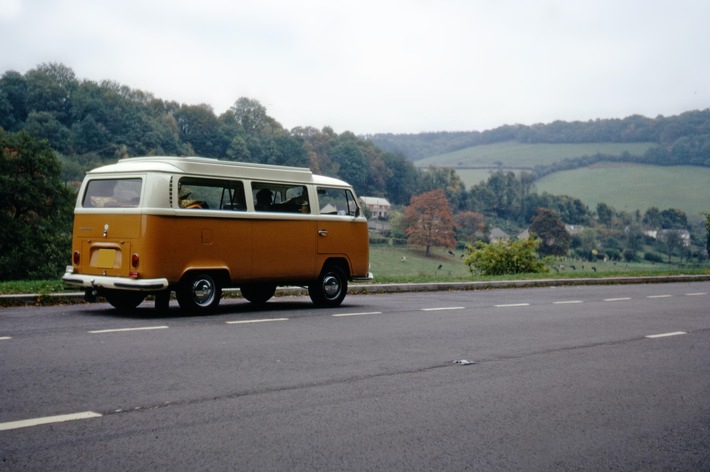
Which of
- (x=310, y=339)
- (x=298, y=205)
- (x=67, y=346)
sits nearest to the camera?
(x=67, y=346)

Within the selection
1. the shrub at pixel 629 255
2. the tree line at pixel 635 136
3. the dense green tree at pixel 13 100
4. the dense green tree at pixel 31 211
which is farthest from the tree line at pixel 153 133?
the shrub at pixel 629 255

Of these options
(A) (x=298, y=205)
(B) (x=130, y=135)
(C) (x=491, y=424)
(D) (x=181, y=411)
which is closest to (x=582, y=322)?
(A) (x=298, y=205)

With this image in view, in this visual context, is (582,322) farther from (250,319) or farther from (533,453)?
(533,453)

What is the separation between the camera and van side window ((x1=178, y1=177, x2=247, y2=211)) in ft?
38.7

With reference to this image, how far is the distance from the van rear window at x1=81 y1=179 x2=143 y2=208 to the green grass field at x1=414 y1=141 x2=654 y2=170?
15427 centimetres

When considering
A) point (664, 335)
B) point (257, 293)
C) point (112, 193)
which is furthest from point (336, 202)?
point (664, 335)

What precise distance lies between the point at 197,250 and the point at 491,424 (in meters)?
7.19

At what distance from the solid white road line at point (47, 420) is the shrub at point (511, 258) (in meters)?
29.5

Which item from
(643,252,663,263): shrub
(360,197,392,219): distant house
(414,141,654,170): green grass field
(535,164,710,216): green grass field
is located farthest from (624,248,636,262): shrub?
(414,141,654,170): green grass field

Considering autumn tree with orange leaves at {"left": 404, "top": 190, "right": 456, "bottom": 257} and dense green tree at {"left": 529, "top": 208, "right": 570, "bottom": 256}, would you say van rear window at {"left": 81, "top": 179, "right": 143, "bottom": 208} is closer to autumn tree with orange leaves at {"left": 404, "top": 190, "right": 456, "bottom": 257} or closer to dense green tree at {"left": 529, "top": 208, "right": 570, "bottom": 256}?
dense green tree at {"left": 529, "top": 208, "right": 570, "bottom": 256}

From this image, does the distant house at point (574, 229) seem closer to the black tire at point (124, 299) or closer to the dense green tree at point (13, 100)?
the dense green tree at point (13, 100)

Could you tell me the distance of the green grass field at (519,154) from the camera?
531ft

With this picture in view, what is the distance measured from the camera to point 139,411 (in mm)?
5512

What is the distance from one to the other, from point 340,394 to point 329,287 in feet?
25.3
